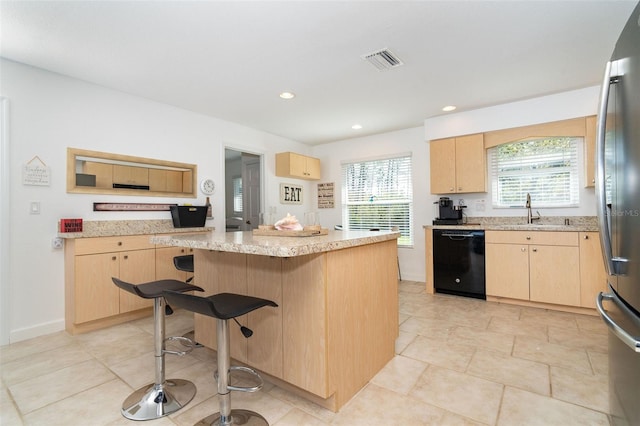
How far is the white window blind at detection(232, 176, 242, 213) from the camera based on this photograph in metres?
6.11

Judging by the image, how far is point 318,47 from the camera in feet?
8.20

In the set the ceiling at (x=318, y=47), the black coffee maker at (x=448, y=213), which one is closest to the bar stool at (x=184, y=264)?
the ceiling at (x=318, y=47)

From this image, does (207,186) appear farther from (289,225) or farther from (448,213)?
(448,213)

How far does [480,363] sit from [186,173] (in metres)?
3.80

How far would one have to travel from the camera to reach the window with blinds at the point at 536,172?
12.2 ft

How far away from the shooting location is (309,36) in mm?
2350

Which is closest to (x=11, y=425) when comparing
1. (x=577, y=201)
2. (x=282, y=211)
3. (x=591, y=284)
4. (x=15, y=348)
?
(x=15, y=348)

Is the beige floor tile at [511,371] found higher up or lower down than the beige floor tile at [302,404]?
higher up

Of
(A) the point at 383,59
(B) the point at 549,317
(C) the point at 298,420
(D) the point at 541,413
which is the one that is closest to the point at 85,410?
(C) the point at 298,420

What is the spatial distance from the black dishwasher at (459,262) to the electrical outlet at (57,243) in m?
4.19

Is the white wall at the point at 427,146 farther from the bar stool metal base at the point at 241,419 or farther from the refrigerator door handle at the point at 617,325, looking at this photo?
the bar stool metal base at the point at 241,419

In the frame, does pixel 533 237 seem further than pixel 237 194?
No

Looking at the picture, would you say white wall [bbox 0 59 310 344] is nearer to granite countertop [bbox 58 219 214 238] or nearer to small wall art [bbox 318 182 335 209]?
granite countertop [bbox 58 219 214 238]

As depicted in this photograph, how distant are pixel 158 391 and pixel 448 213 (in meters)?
3.83
